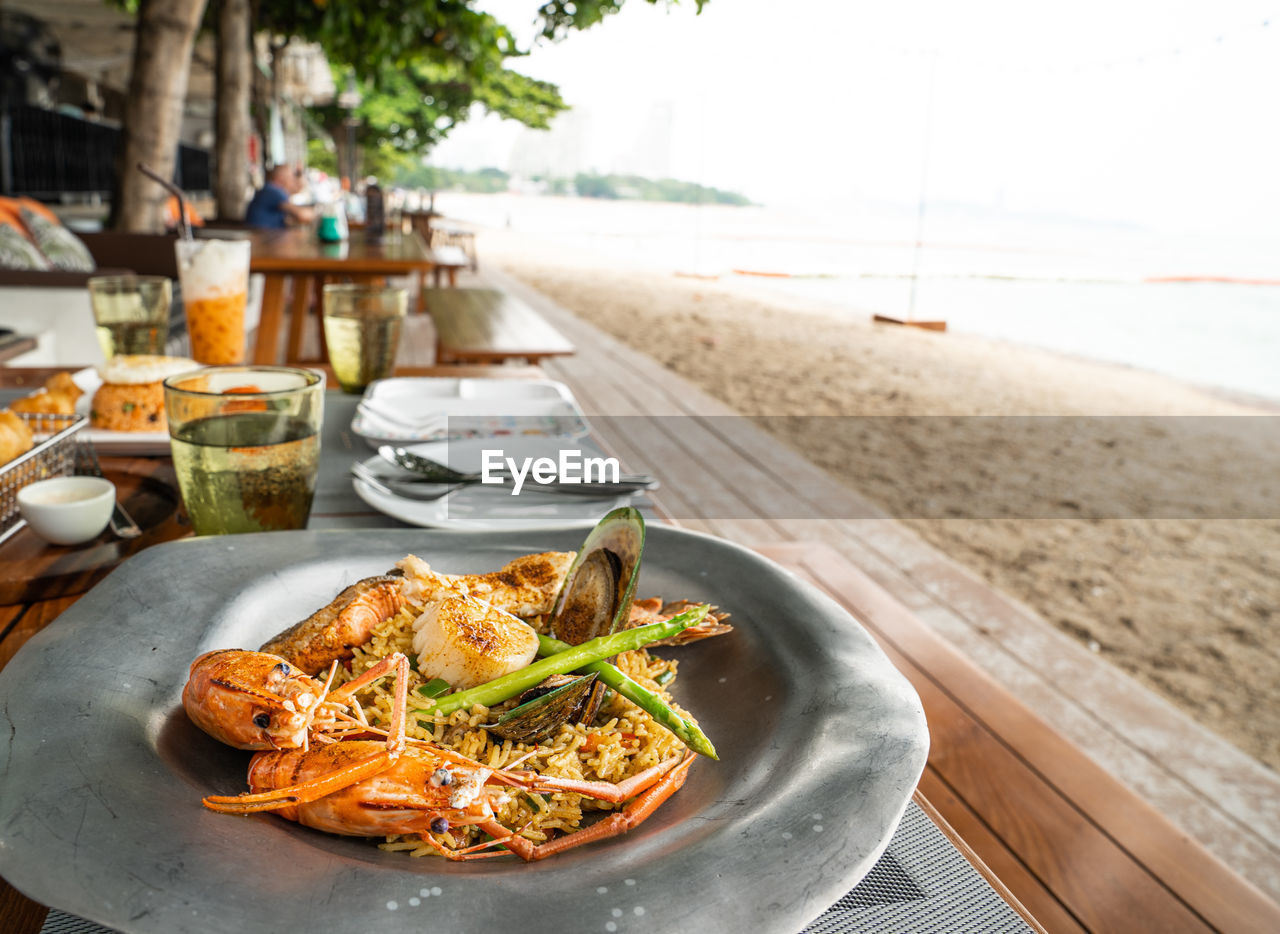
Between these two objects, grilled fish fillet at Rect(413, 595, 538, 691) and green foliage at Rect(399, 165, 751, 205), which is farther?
green foliage at Rect(399, 165, 751, 205)

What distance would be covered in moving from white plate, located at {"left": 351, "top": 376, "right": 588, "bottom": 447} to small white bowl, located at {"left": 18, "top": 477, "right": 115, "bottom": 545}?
1.29 ft

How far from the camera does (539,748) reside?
0.63 m

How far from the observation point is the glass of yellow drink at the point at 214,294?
1.74m

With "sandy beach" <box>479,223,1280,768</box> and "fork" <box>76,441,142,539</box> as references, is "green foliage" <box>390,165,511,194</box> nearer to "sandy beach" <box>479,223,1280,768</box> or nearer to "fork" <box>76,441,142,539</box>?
"sandy beach" <box>479,223,1280,768</box>

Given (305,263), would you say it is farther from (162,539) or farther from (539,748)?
(539,748)

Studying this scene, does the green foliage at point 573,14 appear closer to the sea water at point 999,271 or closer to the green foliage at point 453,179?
the sea water at point 999,271

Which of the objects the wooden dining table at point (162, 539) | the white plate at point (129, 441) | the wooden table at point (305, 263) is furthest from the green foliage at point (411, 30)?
the white plate at point (129, 441)

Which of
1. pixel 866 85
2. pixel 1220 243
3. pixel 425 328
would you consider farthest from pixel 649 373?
pixel 1220 243

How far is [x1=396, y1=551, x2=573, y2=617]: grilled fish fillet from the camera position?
78 cm

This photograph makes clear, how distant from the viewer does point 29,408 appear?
4.44 ft

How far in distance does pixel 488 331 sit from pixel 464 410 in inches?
105

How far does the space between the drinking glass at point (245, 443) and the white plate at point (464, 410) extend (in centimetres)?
33

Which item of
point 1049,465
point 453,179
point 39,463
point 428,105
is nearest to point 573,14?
point 1049,465

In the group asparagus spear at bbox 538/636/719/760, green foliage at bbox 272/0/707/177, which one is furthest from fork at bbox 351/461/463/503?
green foliage at bbox 272/0/707/177
